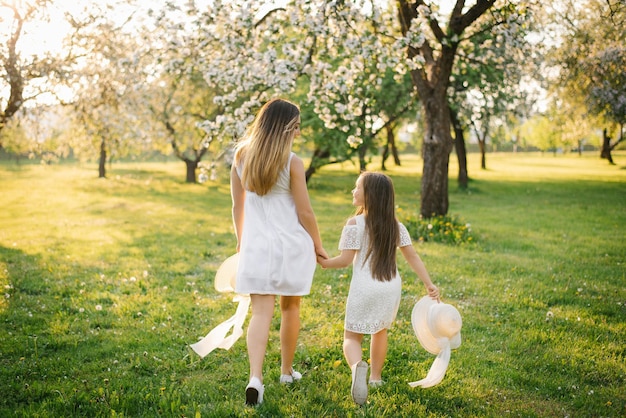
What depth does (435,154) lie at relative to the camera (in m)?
11.9

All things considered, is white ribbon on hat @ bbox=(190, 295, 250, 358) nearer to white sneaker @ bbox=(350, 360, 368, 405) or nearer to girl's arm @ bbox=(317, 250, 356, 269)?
girl's arm @ bbox=(317, 250, 356, 269)

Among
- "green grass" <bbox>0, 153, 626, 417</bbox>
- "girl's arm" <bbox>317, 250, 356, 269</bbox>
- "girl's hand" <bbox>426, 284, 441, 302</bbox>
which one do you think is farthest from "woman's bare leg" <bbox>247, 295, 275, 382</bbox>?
"girl's hand" <bbox>426, 284, 441, 302</bbox>

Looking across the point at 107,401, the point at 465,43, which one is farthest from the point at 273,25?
the point at 465,43

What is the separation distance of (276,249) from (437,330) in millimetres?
1497

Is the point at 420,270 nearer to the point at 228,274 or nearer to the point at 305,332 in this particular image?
the point at 228,274

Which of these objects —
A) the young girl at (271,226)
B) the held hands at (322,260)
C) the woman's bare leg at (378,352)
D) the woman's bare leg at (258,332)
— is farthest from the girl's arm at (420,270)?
the woman's bare leg at (258,332)

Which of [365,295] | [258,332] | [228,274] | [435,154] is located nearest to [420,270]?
[365,295]

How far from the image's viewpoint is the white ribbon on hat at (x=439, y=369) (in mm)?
4062

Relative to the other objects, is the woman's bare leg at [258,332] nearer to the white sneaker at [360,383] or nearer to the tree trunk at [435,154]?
the white sneaker at [360,383]

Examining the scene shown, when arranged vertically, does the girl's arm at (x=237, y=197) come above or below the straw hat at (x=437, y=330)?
above

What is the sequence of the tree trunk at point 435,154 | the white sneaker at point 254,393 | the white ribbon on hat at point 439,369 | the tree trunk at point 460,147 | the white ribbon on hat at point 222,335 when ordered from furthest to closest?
the tree trunk at point 460,147, the tree trunk at point 435,154, the white ribbon on hat at point 222,335, the white ribbon on hat at point 439,369, the white sneaker at point 254,393

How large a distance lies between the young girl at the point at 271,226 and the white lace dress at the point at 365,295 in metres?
0.37

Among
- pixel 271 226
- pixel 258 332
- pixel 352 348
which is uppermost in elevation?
pixel 271 226

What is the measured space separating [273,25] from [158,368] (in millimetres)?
5888
